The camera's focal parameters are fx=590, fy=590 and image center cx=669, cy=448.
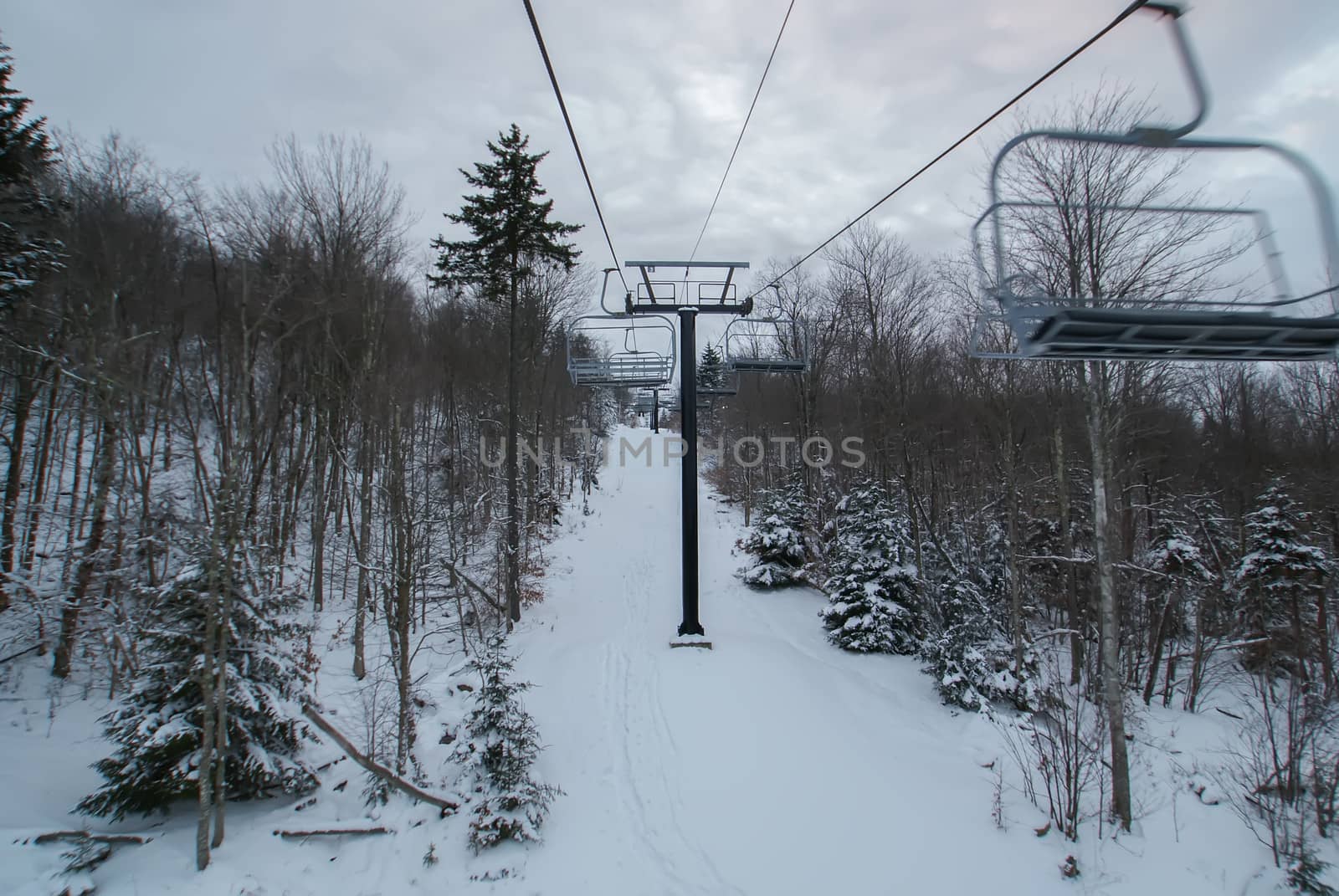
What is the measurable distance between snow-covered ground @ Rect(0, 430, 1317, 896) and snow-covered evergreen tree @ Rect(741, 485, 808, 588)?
18.8ft

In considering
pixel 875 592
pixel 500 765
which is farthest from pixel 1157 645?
pixel 500 765

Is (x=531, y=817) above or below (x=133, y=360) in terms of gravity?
below

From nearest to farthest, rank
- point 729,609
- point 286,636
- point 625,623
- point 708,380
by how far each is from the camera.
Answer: point 286,636
point 625,623
point 729,609
point 708,380

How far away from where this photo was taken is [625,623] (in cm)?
1378

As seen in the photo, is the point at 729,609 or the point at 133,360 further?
the point at 729,609

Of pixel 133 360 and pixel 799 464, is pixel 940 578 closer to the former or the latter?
pixel 799 464

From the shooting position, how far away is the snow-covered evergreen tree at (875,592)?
13219 mm

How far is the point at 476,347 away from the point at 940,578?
1666cm

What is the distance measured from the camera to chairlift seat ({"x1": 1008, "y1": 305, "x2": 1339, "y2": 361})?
10.0 feet

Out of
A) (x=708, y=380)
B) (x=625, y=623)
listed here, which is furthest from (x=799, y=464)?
(x=625, y=623)

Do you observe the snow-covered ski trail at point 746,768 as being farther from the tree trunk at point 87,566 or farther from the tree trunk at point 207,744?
the tree trunk at point 87,566

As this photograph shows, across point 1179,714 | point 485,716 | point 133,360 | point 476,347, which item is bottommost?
point 1179,714

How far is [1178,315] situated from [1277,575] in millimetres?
17155

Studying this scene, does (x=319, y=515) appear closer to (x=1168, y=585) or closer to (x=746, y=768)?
(x=746, y=768)
